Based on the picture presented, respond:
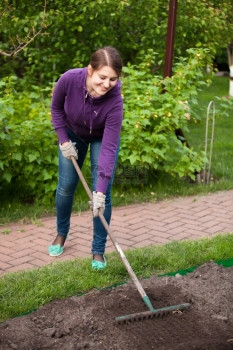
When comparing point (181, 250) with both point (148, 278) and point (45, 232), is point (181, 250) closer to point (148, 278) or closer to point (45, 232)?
point (148, 278)

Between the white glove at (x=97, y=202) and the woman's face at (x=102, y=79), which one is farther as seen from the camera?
the white glove at (x=97, y=202)

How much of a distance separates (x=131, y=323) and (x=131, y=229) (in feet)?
5.94

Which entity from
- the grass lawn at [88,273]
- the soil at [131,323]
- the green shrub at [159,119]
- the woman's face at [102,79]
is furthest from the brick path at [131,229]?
the woman's face at [102,79]

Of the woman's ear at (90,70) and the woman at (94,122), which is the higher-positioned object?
the woman's ear at (90,70)

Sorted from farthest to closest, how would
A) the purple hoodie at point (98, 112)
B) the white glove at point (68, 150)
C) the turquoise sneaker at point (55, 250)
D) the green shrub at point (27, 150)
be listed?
the green shrub at point (27, 150), the turquoise sneaker at point (55, 250), the white glove at point (68, 150), the purple hoodie at point (98, 112)

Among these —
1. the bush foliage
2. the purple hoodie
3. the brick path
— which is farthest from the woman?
the bush foliage

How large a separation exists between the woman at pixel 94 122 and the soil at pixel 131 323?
52cm

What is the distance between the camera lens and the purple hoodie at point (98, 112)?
11.8 feet

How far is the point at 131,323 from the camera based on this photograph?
10.3 feet

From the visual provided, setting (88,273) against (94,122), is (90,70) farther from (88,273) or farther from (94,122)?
(88,273)

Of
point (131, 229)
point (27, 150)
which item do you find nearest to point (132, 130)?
point (27, 150)

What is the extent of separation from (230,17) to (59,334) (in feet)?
26.5

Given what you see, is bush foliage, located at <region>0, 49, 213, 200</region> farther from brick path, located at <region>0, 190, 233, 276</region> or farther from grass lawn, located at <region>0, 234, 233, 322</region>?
grass lawn, located at <region>0, 234, 233, 322</region>

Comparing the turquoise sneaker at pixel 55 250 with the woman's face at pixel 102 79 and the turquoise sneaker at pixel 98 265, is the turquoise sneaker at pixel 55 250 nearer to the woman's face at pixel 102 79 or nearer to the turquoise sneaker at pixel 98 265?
the turquoise sneaker at pixel 98 265
